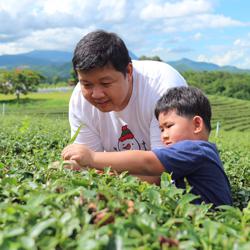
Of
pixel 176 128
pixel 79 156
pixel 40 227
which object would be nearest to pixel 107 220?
pixel 40 227

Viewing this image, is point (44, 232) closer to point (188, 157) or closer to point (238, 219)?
point (238, 219)

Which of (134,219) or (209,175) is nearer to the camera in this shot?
(134,219)

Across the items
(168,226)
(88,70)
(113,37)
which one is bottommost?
(168,226)

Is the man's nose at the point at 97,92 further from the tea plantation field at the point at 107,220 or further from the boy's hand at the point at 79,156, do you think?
the tea plantation field at the point at 107,220

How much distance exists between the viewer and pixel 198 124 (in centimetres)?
242

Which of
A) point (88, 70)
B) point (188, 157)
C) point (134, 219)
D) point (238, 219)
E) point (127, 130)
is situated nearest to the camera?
point (134, 219)

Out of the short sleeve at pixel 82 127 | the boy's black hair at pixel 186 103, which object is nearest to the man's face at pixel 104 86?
the boy's black hair at pixel 186 103

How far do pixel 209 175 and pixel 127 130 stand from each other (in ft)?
2.88

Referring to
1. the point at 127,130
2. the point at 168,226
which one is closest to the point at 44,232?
the point at 168,226

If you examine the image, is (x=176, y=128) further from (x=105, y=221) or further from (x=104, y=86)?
(x=105, y=221)

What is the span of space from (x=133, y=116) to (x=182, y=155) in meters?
0.87

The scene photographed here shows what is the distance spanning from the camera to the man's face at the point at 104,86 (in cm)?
240

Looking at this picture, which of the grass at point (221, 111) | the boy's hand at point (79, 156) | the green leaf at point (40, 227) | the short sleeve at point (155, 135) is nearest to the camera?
the green leaf at point (40, 227)

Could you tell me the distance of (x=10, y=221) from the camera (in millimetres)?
1076
